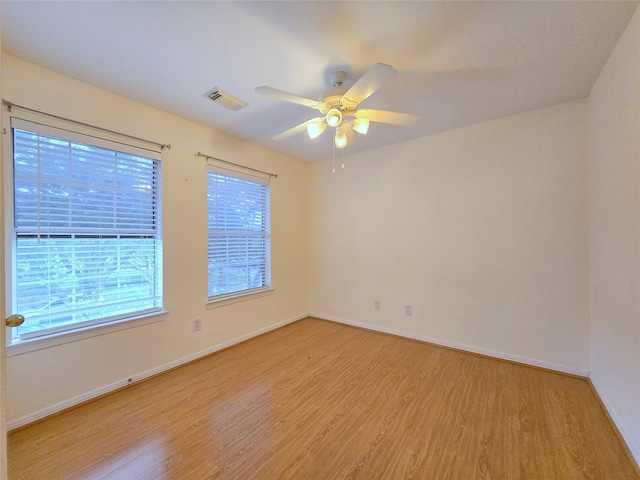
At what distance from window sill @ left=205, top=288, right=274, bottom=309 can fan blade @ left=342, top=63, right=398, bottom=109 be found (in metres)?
2.40

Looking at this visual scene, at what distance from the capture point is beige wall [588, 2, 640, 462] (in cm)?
164

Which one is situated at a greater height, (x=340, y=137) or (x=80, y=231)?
(x=340, y=137)

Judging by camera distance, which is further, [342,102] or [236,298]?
[236,298]

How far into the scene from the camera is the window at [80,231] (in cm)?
194

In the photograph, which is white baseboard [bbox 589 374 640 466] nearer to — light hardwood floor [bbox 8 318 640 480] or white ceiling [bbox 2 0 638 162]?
light hardwood floor [bbox 8 318 640 480]

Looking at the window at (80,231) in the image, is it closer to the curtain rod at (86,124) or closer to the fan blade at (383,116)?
the curtain rod at (86,124)

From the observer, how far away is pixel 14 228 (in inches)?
74.2

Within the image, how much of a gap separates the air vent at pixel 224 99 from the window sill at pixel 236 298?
199 centimetres

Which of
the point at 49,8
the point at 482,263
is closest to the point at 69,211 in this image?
the point at 49,8

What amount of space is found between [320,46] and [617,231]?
2.32m

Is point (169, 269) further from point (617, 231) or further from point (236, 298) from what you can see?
point (617, 231)

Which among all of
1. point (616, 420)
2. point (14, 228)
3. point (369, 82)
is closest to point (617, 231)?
point (616, 420)

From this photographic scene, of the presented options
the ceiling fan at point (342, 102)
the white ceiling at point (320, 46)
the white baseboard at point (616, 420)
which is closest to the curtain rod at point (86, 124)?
the white ceiling at point (320, 46)

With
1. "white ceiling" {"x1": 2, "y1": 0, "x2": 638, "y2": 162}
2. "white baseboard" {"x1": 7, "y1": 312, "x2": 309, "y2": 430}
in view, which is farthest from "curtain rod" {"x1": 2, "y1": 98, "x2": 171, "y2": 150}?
"white baseboard" {"x1": 7, "y1": 312, "x2": 309, "y2": 430}
